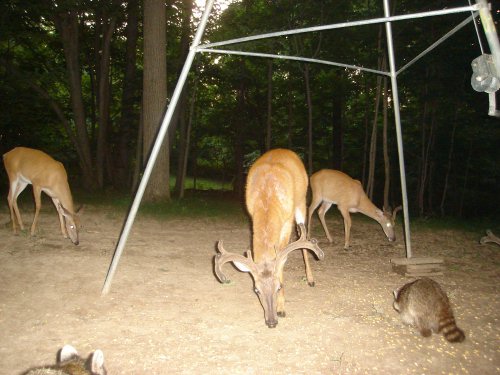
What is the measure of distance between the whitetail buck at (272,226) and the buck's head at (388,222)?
408cm

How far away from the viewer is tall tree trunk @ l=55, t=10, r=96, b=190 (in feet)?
52.9

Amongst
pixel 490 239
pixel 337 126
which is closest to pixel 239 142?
pixel 337 126

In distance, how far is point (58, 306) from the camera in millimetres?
4602

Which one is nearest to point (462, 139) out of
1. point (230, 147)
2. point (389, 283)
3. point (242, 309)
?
point (230, 147)

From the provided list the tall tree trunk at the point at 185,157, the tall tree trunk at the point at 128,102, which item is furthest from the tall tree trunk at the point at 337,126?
the tall tree trunk at the point at 128,102

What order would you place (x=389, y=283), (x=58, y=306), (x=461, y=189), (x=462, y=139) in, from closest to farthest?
1. (x=58, y=306)
2. (x=389, y=283)
3. (x=462, y=139)
4. (x=461, y=189)

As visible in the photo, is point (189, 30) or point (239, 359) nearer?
point (239, 359)

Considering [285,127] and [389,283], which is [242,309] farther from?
[285,127]

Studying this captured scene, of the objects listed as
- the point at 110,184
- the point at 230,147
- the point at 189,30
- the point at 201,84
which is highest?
the point at 189,30

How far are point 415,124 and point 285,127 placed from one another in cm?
764

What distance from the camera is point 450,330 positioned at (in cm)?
425

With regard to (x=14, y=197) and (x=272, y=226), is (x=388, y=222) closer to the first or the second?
(x=272, y=226)

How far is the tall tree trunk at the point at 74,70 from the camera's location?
16.1 metres

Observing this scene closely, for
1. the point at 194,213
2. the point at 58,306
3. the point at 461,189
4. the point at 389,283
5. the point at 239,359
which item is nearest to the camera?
the point at 239,359
